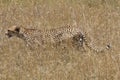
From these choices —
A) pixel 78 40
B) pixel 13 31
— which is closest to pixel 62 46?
pixel 78 40

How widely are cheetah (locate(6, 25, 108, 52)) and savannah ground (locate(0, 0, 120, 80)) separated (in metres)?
0.10

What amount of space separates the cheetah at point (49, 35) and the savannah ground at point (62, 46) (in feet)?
0.34

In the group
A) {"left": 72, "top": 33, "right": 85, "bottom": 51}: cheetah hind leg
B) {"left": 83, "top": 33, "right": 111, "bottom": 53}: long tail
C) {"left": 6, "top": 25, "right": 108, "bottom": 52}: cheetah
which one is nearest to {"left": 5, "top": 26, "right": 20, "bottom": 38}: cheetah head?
{"left": 6, "top": 25, "right": 108, "bottom": 52}: cheetah

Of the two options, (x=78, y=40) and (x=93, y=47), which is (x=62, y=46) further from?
(x=93, y=47)

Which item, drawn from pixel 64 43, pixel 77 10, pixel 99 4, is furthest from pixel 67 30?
pixel 99 4

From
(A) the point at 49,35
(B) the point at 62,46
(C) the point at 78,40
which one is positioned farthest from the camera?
(A) the point at 49,35

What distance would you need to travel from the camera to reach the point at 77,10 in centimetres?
859

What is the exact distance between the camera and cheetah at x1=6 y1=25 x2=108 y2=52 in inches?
263

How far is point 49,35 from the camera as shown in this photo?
683 centimetres

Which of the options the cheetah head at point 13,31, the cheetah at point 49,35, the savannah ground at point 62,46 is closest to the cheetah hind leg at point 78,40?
the cheetah at point 49,35

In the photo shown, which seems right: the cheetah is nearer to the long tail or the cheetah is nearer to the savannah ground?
the long tail

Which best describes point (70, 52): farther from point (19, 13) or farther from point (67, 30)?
point (19, 13)

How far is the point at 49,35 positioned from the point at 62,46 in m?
0.37

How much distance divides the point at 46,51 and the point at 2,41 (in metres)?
0.79
